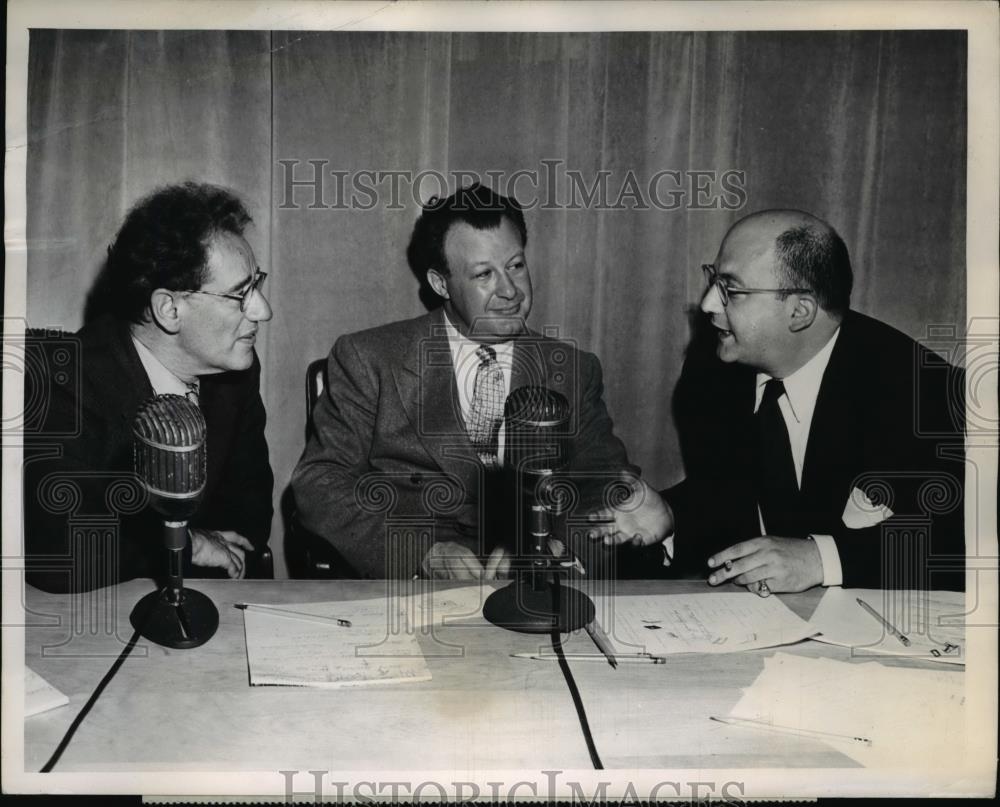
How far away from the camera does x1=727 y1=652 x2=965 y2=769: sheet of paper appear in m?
1.87

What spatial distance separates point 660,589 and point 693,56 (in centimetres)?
119

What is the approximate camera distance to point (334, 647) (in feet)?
6.43

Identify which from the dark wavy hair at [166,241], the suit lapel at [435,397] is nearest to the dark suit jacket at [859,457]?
the suit lapel at [435,397]

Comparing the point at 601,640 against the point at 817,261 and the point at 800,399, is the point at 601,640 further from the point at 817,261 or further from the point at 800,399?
the point at 817,261

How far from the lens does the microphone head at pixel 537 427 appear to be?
6.41 feet

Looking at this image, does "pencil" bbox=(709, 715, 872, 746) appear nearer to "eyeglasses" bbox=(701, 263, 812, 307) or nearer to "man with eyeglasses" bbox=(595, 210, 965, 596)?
"man with eyeglasses" bbox=(595, 210, 965, 596)

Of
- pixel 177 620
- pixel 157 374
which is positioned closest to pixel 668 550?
pixel 177 620

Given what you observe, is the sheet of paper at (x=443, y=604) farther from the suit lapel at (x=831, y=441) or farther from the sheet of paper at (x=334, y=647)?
the suit lapel at (x=831, y=441)

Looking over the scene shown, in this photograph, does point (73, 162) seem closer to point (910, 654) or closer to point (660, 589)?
point (660, 589)

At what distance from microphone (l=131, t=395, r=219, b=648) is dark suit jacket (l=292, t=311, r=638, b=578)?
40 cm

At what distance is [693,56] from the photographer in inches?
86.4

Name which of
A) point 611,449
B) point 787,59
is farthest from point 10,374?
point 787,59

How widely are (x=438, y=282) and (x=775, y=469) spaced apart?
91 centimetres

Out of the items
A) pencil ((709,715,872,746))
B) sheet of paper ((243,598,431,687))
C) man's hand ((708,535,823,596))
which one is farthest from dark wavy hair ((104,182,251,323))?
pencil ((709,715,872,746))
